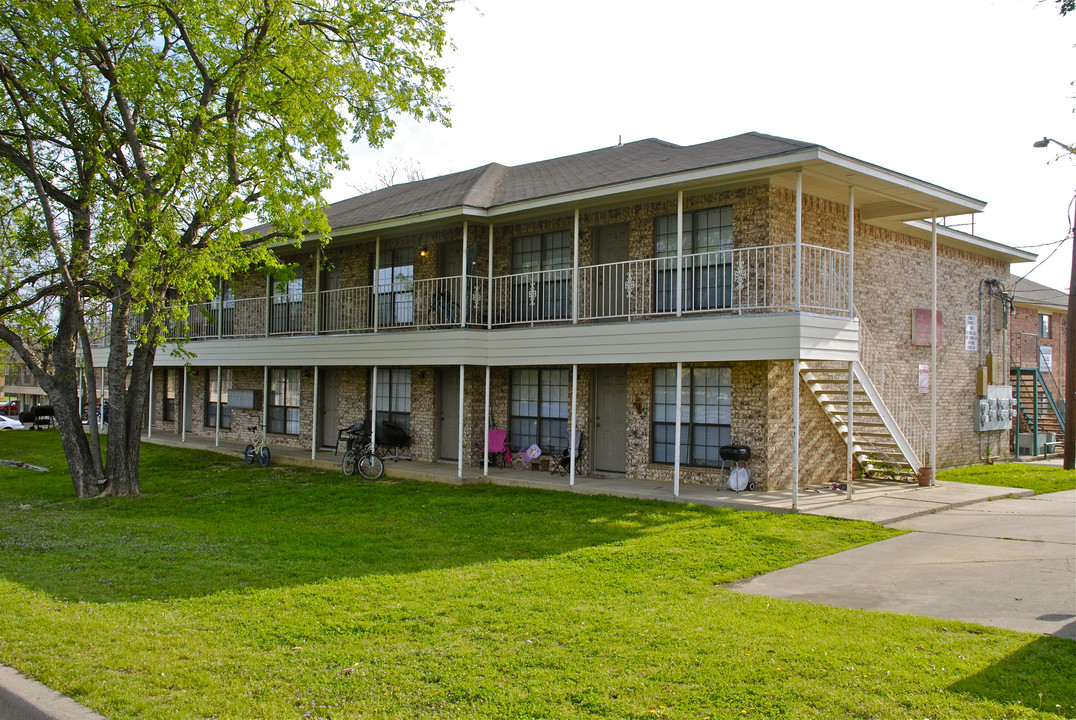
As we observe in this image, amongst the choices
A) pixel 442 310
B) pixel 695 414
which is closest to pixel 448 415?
pixel 442 310

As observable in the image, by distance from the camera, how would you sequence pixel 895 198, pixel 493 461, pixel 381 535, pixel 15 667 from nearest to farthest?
pixel 15 667 < pixel 381 535 < pixel 895 198 < pixel 493 461

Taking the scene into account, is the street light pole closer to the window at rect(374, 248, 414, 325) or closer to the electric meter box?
the electric meter box

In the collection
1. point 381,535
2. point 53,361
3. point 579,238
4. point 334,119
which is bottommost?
point 381,535

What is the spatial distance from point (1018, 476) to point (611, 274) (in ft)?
31.8

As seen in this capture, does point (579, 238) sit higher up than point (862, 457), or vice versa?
point (579, 238)

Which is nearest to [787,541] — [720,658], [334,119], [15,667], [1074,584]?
[1074,584]

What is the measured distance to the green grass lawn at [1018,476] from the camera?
51.1 feet

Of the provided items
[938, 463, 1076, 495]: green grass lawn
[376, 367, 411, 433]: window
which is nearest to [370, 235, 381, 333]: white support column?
[376, 367, 411, 433]: window

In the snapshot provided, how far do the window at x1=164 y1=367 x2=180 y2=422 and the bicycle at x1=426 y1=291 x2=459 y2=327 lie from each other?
1323 cm

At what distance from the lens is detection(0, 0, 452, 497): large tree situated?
1310 cm

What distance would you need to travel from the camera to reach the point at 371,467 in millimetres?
16281

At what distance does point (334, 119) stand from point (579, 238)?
510cm

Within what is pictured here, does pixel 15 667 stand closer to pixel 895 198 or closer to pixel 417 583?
pixel 417 583

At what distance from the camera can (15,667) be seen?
5531 mm
